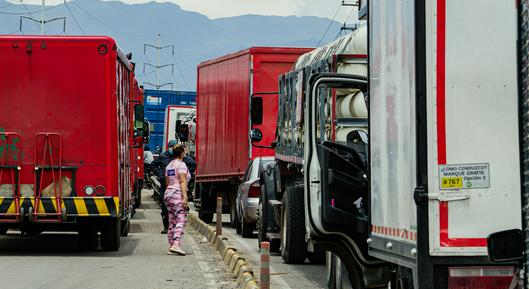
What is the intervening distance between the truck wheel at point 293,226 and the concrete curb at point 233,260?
26.8 inches

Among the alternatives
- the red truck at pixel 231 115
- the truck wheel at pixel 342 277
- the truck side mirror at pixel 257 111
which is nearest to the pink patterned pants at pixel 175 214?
the truck side mirror at pixel 257 111

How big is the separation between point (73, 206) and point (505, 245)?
11.4 meters

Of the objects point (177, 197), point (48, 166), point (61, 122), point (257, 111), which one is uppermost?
point (257, 111)

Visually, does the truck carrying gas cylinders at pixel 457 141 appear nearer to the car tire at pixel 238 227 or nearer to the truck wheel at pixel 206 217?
the car tire at pixel 238 227

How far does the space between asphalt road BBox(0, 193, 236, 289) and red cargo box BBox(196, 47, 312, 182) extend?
11.7 ft

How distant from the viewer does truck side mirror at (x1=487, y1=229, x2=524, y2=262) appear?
5.14 metres

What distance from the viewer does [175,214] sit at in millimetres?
17281

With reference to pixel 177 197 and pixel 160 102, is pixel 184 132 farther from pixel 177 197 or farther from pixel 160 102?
pixel 177 197

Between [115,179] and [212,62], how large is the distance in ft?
37.2

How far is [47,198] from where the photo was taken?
15922 mm

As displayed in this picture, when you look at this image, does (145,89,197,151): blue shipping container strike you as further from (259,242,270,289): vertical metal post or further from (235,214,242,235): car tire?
(259,242,270,289): vertical metal post

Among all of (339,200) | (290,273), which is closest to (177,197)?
(290,273)

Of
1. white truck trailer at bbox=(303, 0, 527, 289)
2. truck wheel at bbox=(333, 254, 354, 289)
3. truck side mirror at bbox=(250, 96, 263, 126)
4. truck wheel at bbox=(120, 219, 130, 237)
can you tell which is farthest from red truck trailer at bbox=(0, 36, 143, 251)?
white truck trailer at bbox=(303, 0, 527, 289)

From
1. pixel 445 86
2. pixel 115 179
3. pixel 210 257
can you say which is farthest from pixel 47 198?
pixel 445 86
